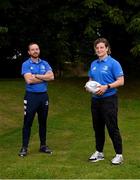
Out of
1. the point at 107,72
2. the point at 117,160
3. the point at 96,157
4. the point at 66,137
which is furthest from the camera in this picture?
the point at 66,137

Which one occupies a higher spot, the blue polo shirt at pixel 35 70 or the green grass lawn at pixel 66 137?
the blue polo shirt at pixel 35 70

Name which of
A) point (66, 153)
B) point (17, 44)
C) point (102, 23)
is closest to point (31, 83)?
point (66, 153)

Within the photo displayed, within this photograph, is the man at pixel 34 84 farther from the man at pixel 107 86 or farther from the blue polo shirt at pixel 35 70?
the man at pixel 107 86

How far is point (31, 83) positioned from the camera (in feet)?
30.3

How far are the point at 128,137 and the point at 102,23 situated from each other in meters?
9.75

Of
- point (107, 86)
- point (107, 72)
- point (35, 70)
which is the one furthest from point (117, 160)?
point (35, 70)

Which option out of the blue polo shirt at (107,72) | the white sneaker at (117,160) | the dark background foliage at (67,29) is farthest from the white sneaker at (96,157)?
the dark background foliage at (67,29)

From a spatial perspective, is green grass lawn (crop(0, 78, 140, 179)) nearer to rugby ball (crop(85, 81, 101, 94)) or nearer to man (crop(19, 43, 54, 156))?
man (crop(19, 43, 54, 156))

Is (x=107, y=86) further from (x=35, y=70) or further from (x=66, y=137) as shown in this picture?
(x=66, y=137)

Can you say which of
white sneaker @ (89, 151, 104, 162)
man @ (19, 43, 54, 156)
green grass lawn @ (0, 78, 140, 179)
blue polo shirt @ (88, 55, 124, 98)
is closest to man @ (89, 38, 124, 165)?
blue polo shirt @ (88, 55, 124, 98)

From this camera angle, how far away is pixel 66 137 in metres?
11.7

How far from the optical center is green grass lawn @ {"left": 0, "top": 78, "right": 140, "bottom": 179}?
8.08 metres

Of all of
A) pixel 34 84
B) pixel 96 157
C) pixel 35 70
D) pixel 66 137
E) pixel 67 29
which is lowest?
pixel 66 137

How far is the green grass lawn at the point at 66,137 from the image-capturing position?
8.08 meters
